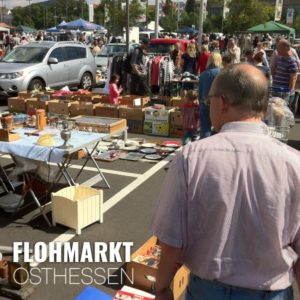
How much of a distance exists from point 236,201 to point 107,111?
27.3 feet

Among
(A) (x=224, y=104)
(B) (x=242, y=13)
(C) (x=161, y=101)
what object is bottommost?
(C) (x=161, y=101)

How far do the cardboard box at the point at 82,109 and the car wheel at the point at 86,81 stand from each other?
15.7ft

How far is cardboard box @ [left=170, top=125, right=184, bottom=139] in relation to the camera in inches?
367

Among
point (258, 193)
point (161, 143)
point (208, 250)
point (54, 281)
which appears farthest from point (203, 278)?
point (161, 143)

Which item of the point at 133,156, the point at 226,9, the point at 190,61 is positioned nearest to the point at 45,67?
the point at 190,61

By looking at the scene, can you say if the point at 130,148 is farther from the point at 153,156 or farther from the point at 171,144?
the point at 171,144

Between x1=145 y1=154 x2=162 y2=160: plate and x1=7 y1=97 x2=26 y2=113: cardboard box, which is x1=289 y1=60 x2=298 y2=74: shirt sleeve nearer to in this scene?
x1=145 y1=154 x2=162 y2=160: plate

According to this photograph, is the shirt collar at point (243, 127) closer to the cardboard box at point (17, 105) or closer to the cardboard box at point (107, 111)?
the cardboard box at point (107, 111)

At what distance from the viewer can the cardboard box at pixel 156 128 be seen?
9414 millimetres

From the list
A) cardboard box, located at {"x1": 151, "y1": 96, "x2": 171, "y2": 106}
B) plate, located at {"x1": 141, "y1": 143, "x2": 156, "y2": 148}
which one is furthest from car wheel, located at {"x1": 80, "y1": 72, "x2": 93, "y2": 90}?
plate, located at {"x1": 141, "y1": 143, "x2": 156, "y2": 148}

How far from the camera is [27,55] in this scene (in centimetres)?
1334

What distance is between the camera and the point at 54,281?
3910 mm

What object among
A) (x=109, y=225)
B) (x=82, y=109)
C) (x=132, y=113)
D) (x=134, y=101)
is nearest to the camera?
(x=109, y=225)

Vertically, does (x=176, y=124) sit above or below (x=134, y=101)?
below
